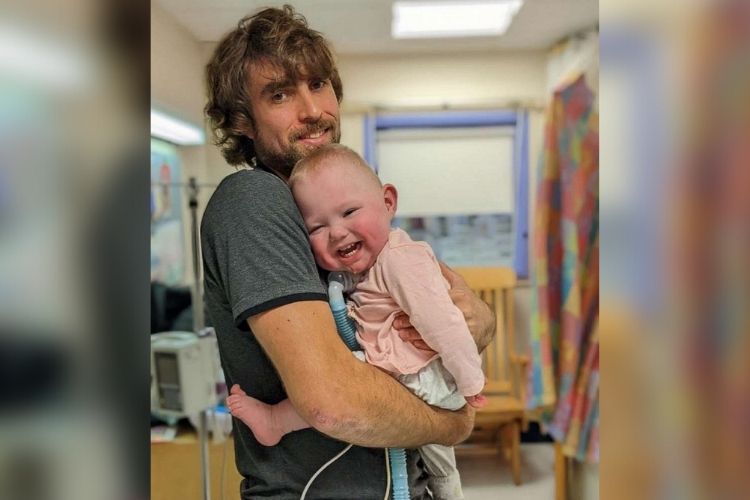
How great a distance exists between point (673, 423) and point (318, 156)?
45 cm

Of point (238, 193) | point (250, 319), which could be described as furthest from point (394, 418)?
point (238, 193)

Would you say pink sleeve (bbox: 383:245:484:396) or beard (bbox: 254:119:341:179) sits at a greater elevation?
beard (bbox: 254:119:341:179)

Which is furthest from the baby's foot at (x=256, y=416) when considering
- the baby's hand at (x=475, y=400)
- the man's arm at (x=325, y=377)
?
the baby's hand at (x=475, y=400)

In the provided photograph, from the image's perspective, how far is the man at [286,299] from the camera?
565 millimetres

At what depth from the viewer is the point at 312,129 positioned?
31.1 inches

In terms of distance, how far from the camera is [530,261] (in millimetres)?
954

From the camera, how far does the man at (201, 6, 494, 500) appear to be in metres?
0.57

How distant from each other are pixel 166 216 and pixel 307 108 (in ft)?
0.94

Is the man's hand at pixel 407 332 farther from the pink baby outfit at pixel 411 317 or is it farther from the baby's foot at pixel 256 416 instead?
the baby's foot at pixel 256 416

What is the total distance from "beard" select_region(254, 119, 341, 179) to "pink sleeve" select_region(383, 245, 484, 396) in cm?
21

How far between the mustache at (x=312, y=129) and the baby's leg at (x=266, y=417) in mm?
333

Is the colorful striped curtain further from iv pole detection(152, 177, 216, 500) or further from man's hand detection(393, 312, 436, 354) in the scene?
iv pole detection(152, 177, 216, 500)

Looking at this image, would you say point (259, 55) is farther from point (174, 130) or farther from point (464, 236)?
point (464, 236)

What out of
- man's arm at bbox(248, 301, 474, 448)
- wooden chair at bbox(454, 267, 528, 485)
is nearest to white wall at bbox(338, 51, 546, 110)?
wooden chair at bbox(454, 267, 528, 485)
